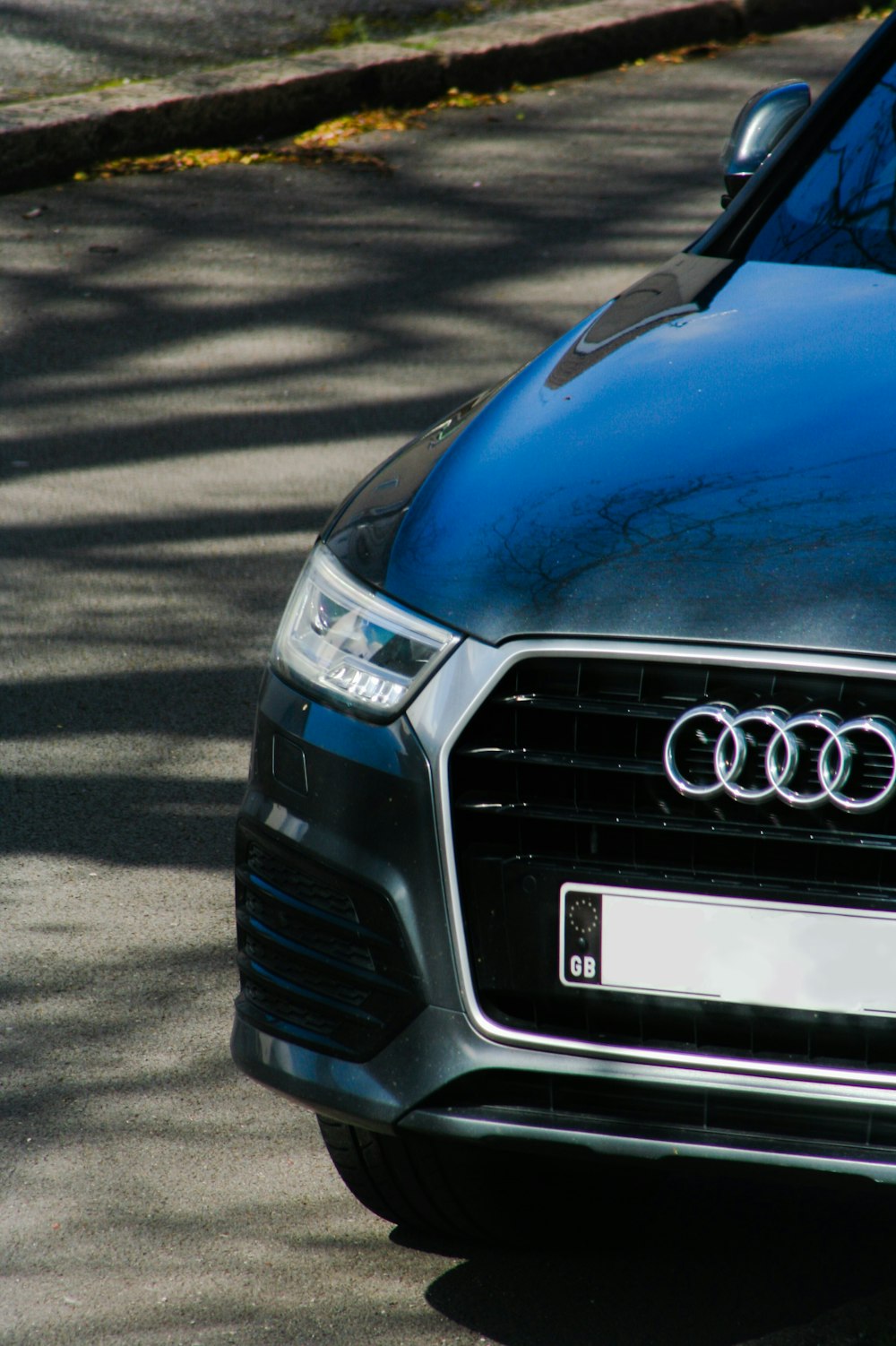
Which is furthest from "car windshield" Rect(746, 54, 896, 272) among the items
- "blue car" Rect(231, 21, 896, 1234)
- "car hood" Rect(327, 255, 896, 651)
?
"blue car" Rect(231, 21, 896, 1234)

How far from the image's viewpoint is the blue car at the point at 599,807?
2041 millimetres

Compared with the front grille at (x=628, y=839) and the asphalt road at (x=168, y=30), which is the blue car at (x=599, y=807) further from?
the asphalt road at (x=168, y=30)

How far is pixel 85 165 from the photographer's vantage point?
790 centimetres

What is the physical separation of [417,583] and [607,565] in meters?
0.26

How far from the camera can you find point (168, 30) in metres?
9.29

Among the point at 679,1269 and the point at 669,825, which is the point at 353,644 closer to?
the point at 669,825

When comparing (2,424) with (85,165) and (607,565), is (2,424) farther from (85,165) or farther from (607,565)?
(607,565)

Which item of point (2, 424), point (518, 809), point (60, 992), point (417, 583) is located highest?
point (417, 583)

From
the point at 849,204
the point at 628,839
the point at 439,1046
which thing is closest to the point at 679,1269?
the point at 439,1046

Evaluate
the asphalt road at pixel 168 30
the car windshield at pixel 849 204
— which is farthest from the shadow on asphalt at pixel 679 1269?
the asphalt road at pixel 168 30

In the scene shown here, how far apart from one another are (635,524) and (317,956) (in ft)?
2.25

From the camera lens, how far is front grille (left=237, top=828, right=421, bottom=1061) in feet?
7.26

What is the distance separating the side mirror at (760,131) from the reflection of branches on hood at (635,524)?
1.59m

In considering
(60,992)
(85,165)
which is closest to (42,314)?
(85,165)
